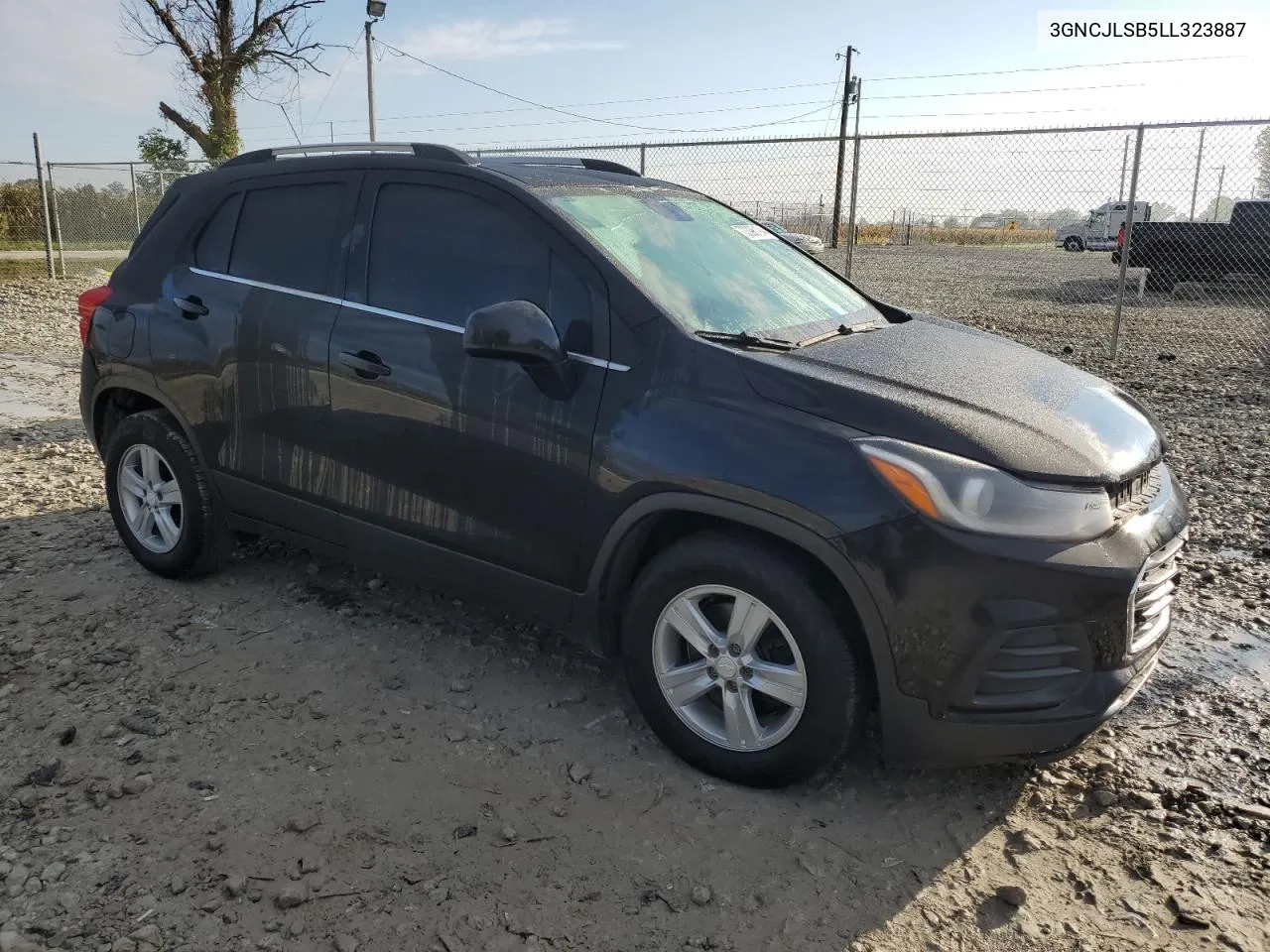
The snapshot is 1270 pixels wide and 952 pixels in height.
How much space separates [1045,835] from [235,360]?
3.30m

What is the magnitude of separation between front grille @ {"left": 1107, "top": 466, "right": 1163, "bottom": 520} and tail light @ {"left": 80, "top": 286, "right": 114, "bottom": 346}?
13.6 feet

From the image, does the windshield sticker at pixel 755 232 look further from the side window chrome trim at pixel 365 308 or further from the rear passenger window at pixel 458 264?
the side window chrome trim at pixel 365 308

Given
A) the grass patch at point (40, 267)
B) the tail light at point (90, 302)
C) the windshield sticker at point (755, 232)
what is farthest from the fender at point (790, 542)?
the grass patch at point (40, 267)

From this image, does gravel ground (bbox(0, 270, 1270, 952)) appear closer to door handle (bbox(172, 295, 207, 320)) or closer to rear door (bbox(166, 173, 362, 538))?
rear door (bbox(166, 173, 362, 538))

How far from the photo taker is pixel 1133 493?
2.77m

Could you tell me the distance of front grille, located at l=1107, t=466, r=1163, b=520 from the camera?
2.64 meters

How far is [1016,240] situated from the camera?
30500mm

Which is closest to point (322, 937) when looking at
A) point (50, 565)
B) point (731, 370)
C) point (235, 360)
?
point (731, 370)

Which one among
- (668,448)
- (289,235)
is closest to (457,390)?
(668,448)

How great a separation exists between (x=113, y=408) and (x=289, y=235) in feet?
4.71

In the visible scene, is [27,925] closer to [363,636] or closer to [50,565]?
[363,636]

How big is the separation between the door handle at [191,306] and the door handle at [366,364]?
0.90m

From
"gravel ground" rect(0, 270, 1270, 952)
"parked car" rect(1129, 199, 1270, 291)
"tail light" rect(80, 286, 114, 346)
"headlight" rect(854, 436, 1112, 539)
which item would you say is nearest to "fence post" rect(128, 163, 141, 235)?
"tail light" rect(80, 286, 114, 346)

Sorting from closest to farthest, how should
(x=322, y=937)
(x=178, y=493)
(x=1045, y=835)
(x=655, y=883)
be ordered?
(x=322, y=937) → (x=655, y=883) → (x=1045, y=835) → (x=178, y=493)
